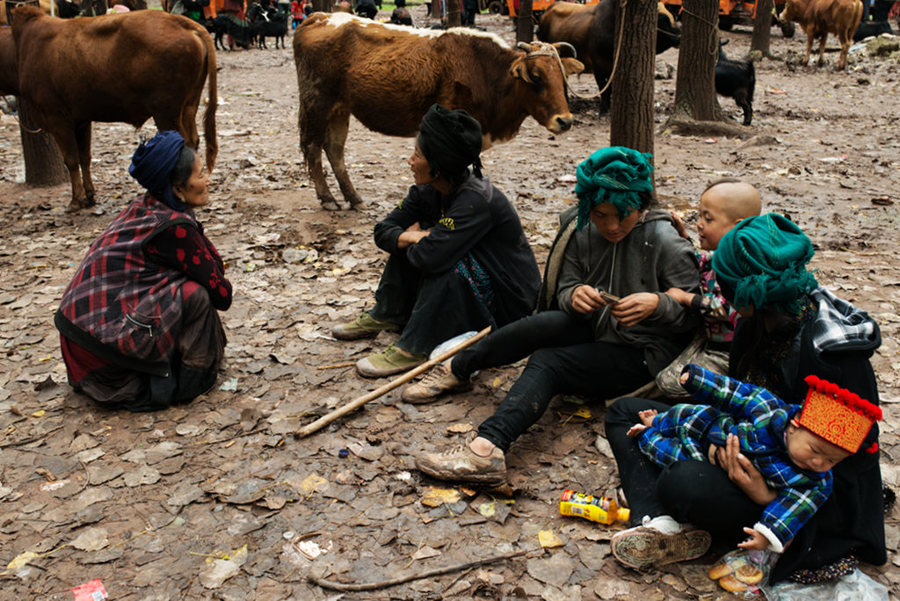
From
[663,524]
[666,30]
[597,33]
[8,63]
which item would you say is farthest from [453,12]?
[663,524]

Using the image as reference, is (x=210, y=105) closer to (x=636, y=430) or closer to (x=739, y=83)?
(x=636, y=430)

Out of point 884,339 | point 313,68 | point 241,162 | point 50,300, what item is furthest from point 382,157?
point 884,339

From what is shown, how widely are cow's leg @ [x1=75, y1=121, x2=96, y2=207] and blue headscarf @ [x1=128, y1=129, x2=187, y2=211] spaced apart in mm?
4711

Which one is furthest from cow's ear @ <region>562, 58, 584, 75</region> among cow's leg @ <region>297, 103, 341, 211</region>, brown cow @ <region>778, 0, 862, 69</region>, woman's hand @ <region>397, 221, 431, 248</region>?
brown cow @ <region>778, 0, 862, 69</region>

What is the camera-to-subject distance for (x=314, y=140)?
7.74 m

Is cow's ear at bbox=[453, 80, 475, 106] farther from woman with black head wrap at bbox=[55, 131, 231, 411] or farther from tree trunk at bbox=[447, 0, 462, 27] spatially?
tree trunk at bbox=[447, 0, 462, 27]

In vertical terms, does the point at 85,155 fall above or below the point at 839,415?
below

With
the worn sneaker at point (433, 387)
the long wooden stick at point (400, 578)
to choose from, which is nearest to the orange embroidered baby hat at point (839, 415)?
the long wooden stick at point (400, 578)

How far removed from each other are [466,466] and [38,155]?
321 inches

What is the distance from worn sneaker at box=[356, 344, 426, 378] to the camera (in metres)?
4.48

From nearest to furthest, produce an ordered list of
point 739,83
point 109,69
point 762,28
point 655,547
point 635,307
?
point 655,547
point 635,307
point 109,69
point 739,83
point 762,28

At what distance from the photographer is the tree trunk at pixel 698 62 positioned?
10.6 m

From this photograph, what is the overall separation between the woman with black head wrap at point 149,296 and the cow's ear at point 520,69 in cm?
400

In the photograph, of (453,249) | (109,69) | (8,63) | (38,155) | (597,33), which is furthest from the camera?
(597,33)
